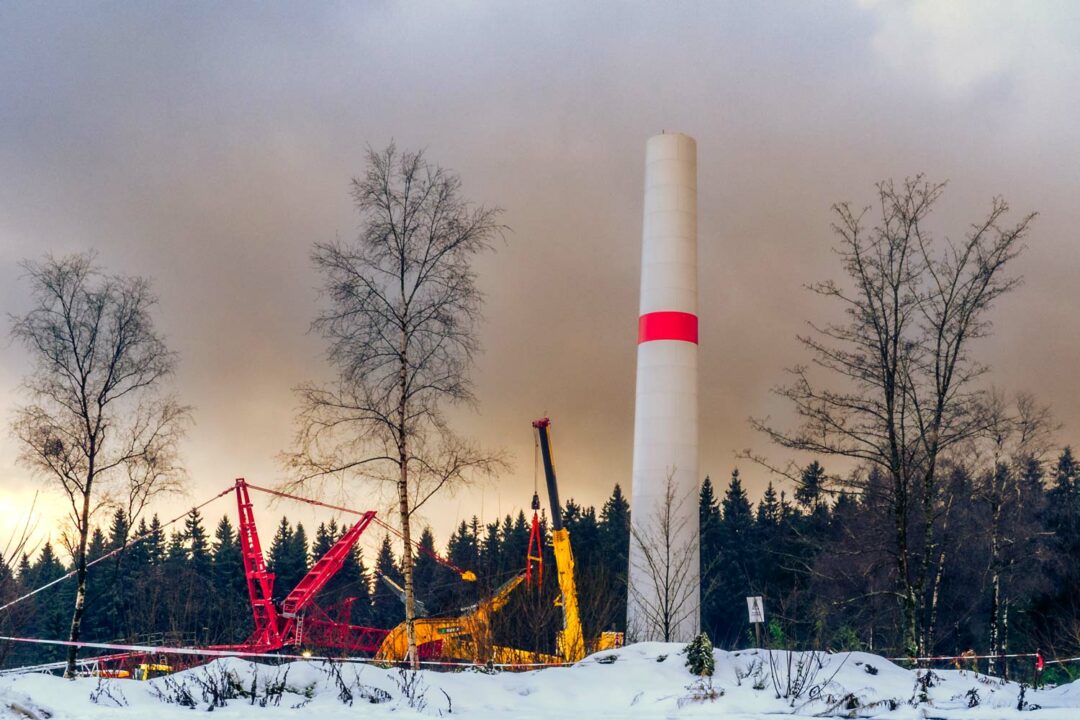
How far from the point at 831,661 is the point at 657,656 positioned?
3330 millimetres

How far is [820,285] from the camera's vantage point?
25750 millimetres

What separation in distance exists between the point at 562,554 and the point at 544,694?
1157 inches

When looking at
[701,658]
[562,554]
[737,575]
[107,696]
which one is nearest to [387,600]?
[737,575]

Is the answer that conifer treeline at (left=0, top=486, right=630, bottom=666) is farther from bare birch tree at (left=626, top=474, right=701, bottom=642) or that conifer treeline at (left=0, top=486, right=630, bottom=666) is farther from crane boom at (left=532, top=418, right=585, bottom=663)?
bare birch tree at (left=626, top=474, right=701, bottom=642)

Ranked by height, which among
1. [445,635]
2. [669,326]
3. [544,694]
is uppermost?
[669,326]

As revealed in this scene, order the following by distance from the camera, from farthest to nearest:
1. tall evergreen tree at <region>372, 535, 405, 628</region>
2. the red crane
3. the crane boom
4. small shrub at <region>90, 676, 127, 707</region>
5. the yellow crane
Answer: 1. tall evergreen tree at <region>372, 535, 405, 628</region>
2. the red crane
3. the crane boom
4. the yellow crane
5. small shrub at <region>90, 676, 127, 707</region>

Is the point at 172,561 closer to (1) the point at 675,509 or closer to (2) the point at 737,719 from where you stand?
(1) the point at 675,509

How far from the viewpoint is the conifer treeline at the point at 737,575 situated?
4134cm

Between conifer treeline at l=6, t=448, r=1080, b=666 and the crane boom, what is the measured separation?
98 centimetres

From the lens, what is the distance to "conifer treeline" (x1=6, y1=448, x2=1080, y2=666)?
41.3 metres

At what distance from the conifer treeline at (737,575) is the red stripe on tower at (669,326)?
6.90 meters

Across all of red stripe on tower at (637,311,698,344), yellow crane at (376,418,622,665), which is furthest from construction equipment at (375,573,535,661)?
red stripe on tower at (637,311,698,344)

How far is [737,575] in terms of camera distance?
87.9 m

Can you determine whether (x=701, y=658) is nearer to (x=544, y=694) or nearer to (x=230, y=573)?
(x=544, y=694)
